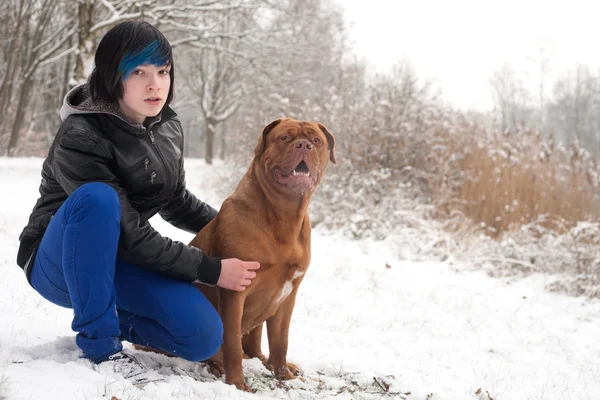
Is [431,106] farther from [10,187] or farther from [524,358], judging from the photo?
[10,187]

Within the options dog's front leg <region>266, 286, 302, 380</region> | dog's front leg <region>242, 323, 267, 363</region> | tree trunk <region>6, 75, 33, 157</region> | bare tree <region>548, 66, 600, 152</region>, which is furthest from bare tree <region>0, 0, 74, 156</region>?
bare tree <region>548, 66, 600, 152</region>

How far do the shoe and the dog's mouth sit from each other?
98 cm

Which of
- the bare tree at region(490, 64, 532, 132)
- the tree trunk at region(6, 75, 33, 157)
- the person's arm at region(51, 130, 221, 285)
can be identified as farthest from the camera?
the bare tree at region(490, 64, 532, 132)

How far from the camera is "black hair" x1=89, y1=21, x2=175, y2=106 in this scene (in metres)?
2.06

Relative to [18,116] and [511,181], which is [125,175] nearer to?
[511,181]

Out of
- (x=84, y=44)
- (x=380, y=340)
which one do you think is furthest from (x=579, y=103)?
(x=380, y=340)

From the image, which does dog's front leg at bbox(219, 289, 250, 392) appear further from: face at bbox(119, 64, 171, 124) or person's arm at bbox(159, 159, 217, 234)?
face at bbox(119, 64, 171, 124)

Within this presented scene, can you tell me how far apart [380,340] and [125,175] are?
2.37 meters

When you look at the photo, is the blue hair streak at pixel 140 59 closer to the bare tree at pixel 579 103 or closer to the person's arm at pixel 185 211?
the person's arm at pixel 185 211

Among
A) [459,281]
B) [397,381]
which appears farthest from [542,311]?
[397,381]

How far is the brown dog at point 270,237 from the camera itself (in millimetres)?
2258

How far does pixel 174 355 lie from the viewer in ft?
7.94

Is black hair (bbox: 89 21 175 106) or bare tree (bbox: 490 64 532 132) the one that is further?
bare tree (bbox: 490 64 532 132)

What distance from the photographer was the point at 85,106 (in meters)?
2.08
